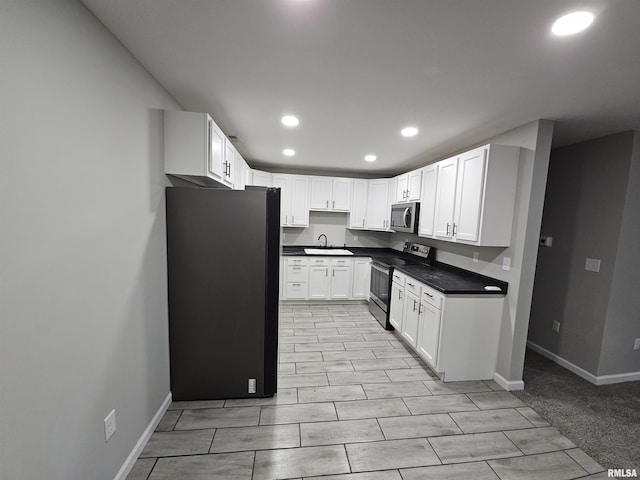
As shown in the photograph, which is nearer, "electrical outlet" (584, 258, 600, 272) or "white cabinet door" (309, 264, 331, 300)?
"electrical outlet" (584, 258, 600, 272)

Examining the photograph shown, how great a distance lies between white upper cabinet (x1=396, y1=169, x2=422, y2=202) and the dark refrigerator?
2414 mm

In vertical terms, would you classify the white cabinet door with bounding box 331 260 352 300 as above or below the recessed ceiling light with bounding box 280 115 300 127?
below

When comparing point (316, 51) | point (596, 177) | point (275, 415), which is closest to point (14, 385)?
point (275, 415)

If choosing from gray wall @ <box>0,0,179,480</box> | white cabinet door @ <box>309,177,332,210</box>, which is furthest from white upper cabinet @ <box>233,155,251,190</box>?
gray wall @ <box>0,0,179,480</box>

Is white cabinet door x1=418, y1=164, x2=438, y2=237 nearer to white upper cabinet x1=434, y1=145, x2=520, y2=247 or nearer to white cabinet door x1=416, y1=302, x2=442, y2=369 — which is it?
white upper cabinet x1=434, y1=145, x2=520, y2=247

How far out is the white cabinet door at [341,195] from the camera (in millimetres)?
5141

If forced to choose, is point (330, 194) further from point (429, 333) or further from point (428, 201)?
point (429, 333)

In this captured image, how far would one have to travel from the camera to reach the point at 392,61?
5.24 ft

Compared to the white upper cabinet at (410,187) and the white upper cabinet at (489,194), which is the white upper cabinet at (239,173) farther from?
the white upper cabinet at (489,194)

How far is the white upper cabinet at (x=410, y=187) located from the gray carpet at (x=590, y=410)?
8.35ft

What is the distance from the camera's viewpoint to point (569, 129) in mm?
2584

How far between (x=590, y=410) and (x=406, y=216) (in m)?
2.73

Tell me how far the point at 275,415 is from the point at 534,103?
10.7 ft

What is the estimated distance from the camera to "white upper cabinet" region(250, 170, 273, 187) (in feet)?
15.4
